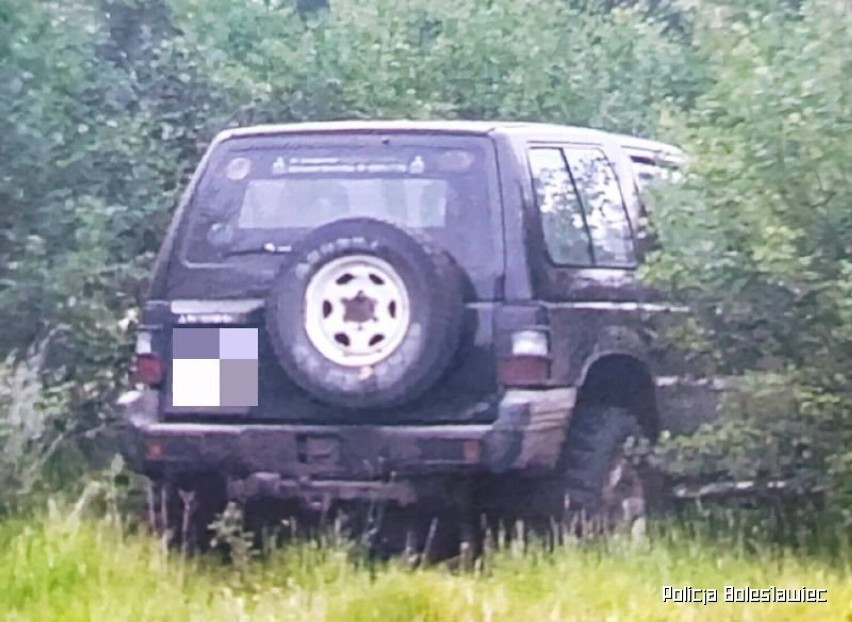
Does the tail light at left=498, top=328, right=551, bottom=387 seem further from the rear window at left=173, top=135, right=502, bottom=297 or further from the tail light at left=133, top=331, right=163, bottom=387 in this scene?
the tail light at left=133, top=331, right=163, bottom=387

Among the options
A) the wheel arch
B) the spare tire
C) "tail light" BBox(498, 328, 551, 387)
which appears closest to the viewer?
the spare tire

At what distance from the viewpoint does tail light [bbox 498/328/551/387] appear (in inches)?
175

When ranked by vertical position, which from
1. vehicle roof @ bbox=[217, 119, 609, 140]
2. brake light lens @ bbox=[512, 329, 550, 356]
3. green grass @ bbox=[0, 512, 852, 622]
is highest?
vehicle roof @ bbox=[217, 119, 609, 140]

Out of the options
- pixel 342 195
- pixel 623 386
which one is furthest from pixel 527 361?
pixel 342 195

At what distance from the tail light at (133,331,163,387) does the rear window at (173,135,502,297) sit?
0.18 meters

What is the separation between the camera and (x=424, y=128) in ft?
15.0

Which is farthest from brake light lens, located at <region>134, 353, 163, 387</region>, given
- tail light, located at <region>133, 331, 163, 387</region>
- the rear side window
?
the rear side window

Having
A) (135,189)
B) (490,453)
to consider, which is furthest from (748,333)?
(135,189)

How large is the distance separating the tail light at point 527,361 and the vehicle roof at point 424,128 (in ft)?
1.47

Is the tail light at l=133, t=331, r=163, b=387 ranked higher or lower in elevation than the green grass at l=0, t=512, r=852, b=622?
higher

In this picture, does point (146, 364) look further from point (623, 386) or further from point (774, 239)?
point (774, 239)

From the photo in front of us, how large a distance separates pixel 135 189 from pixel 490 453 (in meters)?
1.03

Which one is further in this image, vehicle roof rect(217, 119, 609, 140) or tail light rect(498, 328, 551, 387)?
vehicle roof rect(217, 119, 609, 140)

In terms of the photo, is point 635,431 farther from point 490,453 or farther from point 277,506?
point 277,506
